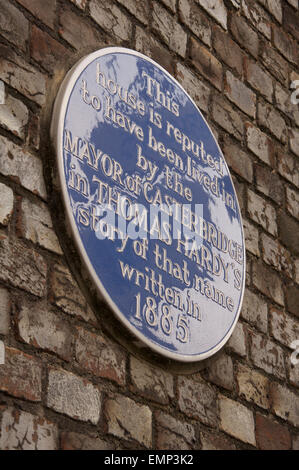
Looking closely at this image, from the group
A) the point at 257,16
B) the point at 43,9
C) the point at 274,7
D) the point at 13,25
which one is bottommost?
the point at 13,25

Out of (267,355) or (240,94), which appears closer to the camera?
(267,355)

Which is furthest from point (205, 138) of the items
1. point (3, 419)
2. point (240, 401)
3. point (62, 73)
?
point (3, 419)

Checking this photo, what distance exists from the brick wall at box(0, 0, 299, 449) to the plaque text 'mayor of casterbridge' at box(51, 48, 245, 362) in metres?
0.07

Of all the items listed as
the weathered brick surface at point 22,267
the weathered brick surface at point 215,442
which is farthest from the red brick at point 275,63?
the weathered brick surface at point 22,267

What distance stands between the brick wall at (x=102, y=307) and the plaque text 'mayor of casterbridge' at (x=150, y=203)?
7 centimetres

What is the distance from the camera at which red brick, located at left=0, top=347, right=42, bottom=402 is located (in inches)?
92.7

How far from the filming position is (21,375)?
2400mm

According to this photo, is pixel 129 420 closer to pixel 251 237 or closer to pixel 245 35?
pixel 251 237

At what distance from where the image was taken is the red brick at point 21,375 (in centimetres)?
235

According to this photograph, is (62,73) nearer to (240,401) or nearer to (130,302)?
(130,302)

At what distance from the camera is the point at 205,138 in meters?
3.46

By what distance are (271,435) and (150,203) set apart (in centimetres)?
94


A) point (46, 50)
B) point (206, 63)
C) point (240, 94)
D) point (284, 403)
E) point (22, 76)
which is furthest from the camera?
point (240, 94)

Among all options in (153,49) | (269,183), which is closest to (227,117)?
(269,183)
